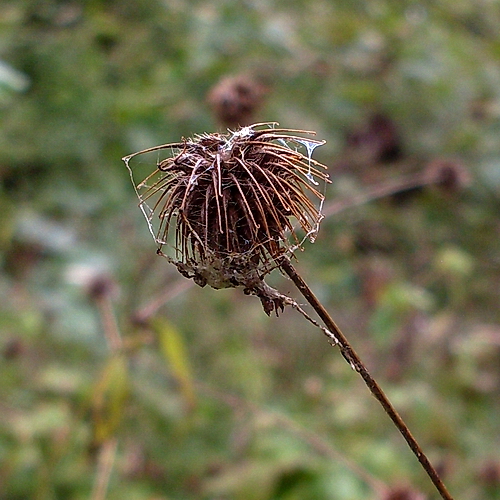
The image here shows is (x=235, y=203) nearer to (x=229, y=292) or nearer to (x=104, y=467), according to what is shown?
(x=104, y=467)

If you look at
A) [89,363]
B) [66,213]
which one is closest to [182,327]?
[89,363]

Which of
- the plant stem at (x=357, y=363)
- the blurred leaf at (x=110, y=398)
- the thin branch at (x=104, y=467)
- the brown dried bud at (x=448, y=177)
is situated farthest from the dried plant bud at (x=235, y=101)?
the plant stem at (x=357, y=363)

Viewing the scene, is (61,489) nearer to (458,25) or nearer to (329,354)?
(329,354)

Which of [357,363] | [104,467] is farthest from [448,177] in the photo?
[357,363]

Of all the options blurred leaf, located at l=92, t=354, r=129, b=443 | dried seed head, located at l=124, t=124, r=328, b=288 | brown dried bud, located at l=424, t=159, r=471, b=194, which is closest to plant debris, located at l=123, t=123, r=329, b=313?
dried seed head, located at l=124, t=124, r=328, b=288

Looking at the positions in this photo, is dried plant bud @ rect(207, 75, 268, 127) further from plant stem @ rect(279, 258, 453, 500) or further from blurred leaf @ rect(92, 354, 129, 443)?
plant stem @ rect(279, 258, 453, 500)

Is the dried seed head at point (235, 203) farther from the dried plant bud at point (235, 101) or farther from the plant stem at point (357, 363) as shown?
the dried plant bud at point (235, 101)
